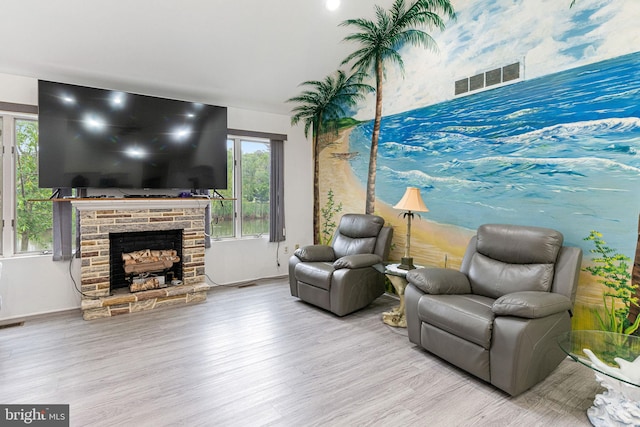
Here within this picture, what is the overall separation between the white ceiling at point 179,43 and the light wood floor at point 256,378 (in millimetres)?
2719

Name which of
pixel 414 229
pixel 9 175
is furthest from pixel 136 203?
pixel 414 229

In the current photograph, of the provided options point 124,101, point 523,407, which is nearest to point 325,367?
point 523,407

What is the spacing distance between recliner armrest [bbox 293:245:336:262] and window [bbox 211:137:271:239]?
1363 mm

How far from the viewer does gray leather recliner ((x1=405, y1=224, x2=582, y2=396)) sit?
6.99 feet

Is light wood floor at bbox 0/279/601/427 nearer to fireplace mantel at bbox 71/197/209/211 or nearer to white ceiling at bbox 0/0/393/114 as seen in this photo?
fireplace mantel at bbox 71/197/209/211

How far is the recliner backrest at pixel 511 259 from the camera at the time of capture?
258cm

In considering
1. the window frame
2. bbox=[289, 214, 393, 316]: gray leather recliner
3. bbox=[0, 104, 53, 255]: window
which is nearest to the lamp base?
bbox=[289, 214, 393, 316]: gray leather recliner

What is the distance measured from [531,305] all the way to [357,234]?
2.28m

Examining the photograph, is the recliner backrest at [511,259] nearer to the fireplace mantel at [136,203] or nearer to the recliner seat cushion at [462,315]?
the recliner seat cushion at [462,315]

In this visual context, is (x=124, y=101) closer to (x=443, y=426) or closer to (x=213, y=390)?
(x=213, y=390)

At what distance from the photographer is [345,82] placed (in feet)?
15.8

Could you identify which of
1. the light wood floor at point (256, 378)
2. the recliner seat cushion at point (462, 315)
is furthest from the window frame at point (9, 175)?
the recliner seat cushion at point (462, 315)

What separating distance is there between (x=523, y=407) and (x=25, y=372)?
342cm

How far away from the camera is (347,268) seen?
3518mm
